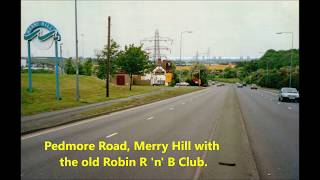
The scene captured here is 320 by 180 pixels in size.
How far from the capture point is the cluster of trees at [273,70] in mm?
75794

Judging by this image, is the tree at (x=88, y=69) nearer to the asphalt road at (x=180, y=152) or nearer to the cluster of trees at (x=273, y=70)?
the cluster of trees at (x=273, y=70)

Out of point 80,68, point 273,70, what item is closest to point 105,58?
point 80,68

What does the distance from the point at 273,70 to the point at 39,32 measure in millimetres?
78711

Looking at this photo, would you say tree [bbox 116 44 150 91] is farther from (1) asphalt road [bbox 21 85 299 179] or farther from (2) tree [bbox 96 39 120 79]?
(1) asphalt road [bbox 21 85 299 179]

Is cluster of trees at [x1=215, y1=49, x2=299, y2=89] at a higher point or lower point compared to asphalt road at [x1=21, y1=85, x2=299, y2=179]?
higher

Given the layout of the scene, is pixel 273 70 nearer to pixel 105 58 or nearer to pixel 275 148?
pixel 105 58

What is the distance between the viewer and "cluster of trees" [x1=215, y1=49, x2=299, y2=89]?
249ft

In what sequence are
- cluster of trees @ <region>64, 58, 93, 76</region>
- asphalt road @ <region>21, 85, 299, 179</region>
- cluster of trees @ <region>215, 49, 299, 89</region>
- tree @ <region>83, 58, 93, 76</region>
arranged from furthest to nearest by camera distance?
tree @ <region>83, 58, 93, 76</region> < cluster of trees @ <region>64, 58, 93, 76</region> < cluster of trees @ <region>215, 49, 299, 89</region> < asphalt road @ <region>21, 85, 299, 179</region>

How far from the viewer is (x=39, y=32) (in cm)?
3447

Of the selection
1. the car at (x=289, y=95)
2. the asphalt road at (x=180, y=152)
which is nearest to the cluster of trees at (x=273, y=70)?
the car at (x=289, y=95)

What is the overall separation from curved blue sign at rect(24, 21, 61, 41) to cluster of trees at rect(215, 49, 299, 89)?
42635 mm

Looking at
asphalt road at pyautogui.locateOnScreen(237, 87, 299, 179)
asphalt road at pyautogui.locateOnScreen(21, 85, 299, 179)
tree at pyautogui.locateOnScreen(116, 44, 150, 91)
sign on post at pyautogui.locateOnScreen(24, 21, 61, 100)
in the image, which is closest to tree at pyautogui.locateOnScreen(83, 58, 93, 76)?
tree at pyautogui.locateOnScreen(116, 44, 150, 91)

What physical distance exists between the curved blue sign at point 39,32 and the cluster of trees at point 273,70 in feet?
140
